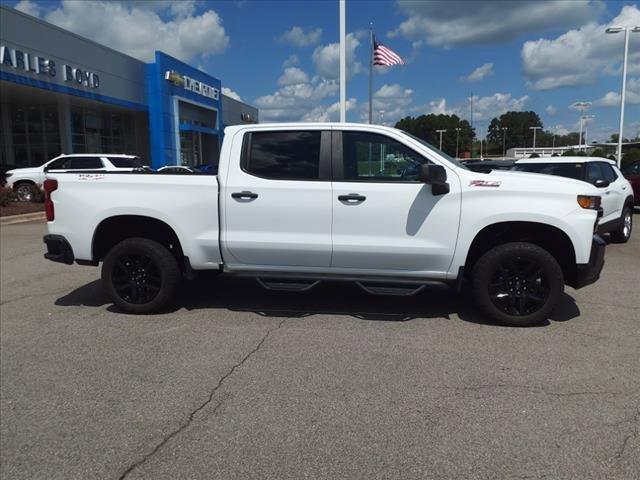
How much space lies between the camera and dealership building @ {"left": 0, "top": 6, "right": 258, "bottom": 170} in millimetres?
21859

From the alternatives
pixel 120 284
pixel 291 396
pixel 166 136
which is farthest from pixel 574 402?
pixel 166 136

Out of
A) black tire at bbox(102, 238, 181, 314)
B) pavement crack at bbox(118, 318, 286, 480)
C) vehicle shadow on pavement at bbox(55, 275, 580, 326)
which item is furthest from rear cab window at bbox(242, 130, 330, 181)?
pavement crack at bbox(118, 318, 286, 480)

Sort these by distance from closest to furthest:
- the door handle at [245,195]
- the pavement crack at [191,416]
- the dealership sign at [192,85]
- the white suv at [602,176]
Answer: the pavement crack at [191,416]
the door handle at [245,195]
the white suv at [602,176]
the dealership sign at [192,85]

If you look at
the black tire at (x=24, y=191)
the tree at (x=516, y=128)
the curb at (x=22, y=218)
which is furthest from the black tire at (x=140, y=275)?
the tree at (x=516, y=128)

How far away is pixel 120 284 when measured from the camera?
583 centimetres

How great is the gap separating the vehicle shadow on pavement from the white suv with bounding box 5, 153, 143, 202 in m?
12.6

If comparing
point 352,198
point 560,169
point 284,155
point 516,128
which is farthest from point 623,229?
point 516,128

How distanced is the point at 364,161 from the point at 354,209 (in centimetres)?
53

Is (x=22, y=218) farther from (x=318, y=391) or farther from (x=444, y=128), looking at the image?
(x=444, y=128)

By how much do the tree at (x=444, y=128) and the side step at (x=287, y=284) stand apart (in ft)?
421

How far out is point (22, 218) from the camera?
15.3m

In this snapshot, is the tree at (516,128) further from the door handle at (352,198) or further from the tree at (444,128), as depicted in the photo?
the door handle at (352,198)

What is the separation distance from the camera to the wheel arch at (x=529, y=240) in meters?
5.21

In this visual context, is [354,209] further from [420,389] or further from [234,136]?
[420,389]
